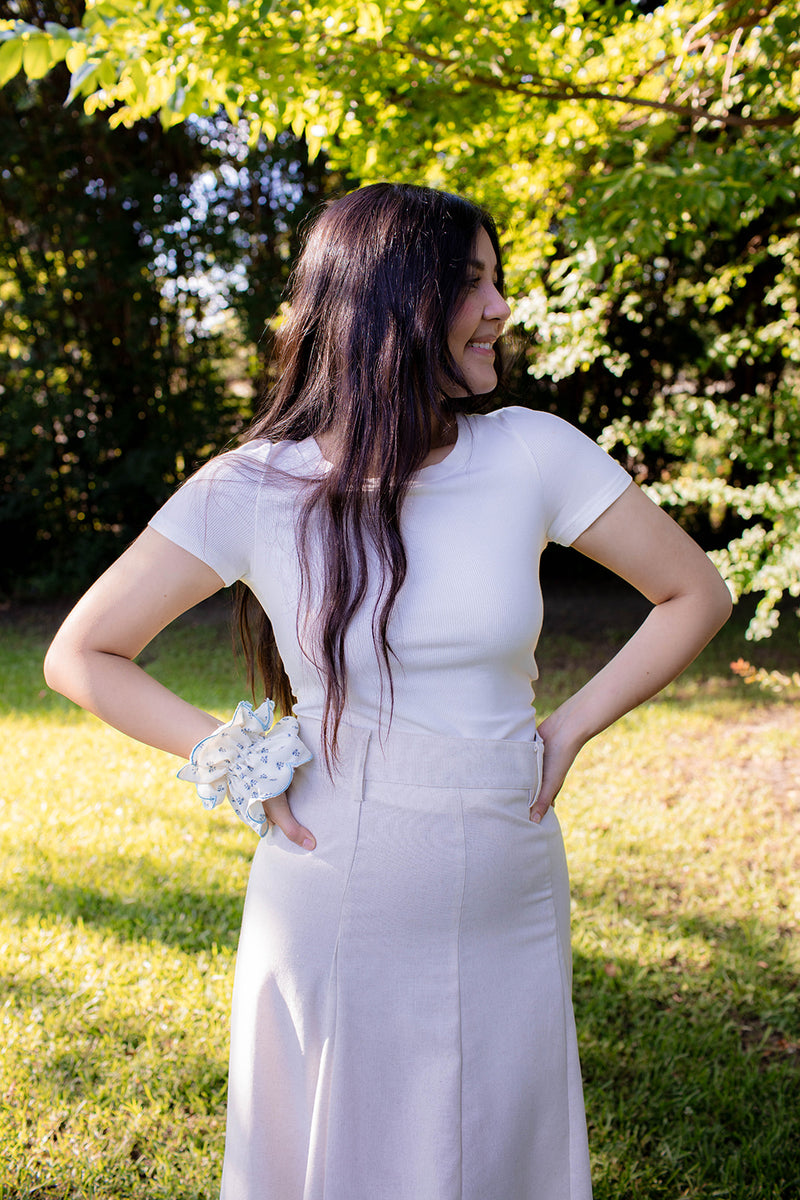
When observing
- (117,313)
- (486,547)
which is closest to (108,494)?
(117,313)

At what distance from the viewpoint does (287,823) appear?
1409 millimetres

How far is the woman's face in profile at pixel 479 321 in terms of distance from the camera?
4.68 feet

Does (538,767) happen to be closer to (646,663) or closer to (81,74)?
(646,663)

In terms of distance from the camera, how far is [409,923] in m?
1.35

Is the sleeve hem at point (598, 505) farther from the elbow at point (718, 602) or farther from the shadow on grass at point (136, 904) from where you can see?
the shadow on grass at point (136, 904)

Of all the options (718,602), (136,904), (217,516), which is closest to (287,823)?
(217,516)

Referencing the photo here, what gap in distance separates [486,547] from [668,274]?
8.56 m

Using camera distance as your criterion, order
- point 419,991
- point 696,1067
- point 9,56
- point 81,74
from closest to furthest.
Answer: point 419,991 < point 9,56 < point 81,74 < point 696,1067

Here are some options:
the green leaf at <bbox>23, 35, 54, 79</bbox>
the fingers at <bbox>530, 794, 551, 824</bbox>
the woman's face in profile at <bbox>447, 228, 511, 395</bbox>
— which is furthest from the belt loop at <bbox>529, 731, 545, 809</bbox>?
the green leaf at <bbox>23, 35, 54, 79</bbox>

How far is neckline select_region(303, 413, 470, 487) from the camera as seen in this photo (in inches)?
55.0

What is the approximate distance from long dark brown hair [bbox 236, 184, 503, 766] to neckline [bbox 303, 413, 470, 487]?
0.02m

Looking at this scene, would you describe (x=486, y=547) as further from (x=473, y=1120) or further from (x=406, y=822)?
(x=473, y=1120)

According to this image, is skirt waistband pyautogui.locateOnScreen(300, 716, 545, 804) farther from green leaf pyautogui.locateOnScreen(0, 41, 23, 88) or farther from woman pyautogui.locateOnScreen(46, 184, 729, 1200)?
green leaf pyautogui.locateOnScreen(0, 41, 23, 88)

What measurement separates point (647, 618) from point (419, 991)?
2.12 feet
